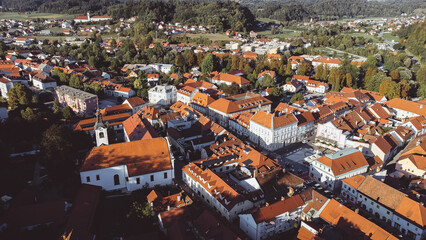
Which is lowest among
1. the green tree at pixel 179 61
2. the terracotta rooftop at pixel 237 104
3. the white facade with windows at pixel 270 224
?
the white facade with windows at pixel 270 224

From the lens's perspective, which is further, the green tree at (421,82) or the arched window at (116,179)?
the green tree at (421,82)

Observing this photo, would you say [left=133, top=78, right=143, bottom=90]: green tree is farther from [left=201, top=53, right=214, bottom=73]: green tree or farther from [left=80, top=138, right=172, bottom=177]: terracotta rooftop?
[left=80, top=138, right=172, bottom=177]: terracotta rooftop

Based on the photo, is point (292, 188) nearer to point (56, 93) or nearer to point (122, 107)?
point (122, 107)

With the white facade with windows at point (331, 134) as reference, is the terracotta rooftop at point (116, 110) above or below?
above

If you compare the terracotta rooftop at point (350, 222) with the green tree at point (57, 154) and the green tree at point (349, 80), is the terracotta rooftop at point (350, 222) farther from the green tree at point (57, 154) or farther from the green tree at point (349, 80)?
the green tree at point (349, 80)

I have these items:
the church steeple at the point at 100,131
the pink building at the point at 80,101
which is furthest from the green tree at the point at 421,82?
the pink building at the point at 80,101

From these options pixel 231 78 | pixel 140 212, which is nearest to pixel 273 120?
pixel 140 212
